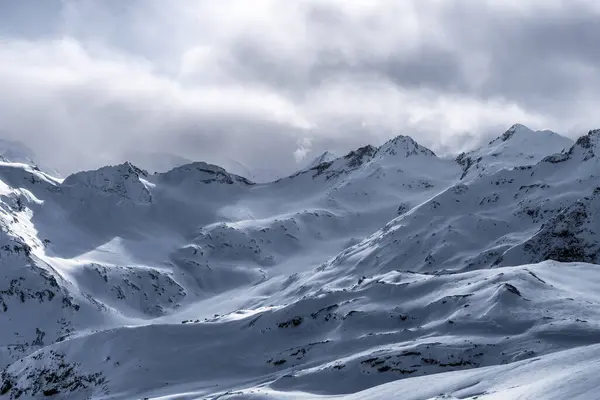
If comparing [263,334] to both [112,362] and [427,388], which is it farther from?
[427,388]

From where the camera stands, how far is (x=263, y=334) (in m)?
90.5

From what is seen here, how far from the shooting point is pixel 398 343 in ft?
259

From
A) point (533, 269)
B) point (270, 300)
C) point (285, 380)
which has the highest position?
point (270, 300)

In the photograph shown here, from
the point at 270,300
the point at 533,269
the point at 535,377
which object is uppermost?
the point at 270,300

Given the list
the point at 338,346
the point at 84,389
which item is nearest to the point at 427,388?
the point at 338,346

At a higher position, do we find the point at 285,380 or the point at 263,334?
the point at 263,334

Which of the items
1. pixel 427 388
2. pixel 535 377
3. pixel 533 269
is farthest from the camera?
pixel 533 269

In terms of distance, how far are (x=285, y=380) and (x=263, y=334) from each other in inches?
673

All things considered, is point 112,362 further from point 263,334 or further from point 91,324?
point 91,324

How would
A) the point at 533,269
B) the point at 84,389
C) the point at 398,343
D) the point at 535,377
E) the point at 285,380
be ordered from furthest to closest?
the point at 533,269
the point at 84,389
the point at 398,343
the point at 285,380
the point at 535,377

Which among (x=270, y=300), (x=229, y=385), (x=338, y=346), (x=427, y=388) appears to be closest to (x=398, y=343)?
(x=338, y=346)

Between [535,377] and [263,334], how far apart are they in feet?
150

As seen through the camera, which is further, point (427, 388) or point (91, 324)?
point (91, 324)

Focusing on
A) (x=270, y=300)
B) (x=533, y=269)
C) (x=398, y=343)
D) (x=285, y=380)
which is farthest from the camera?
(x=270, y=300)
